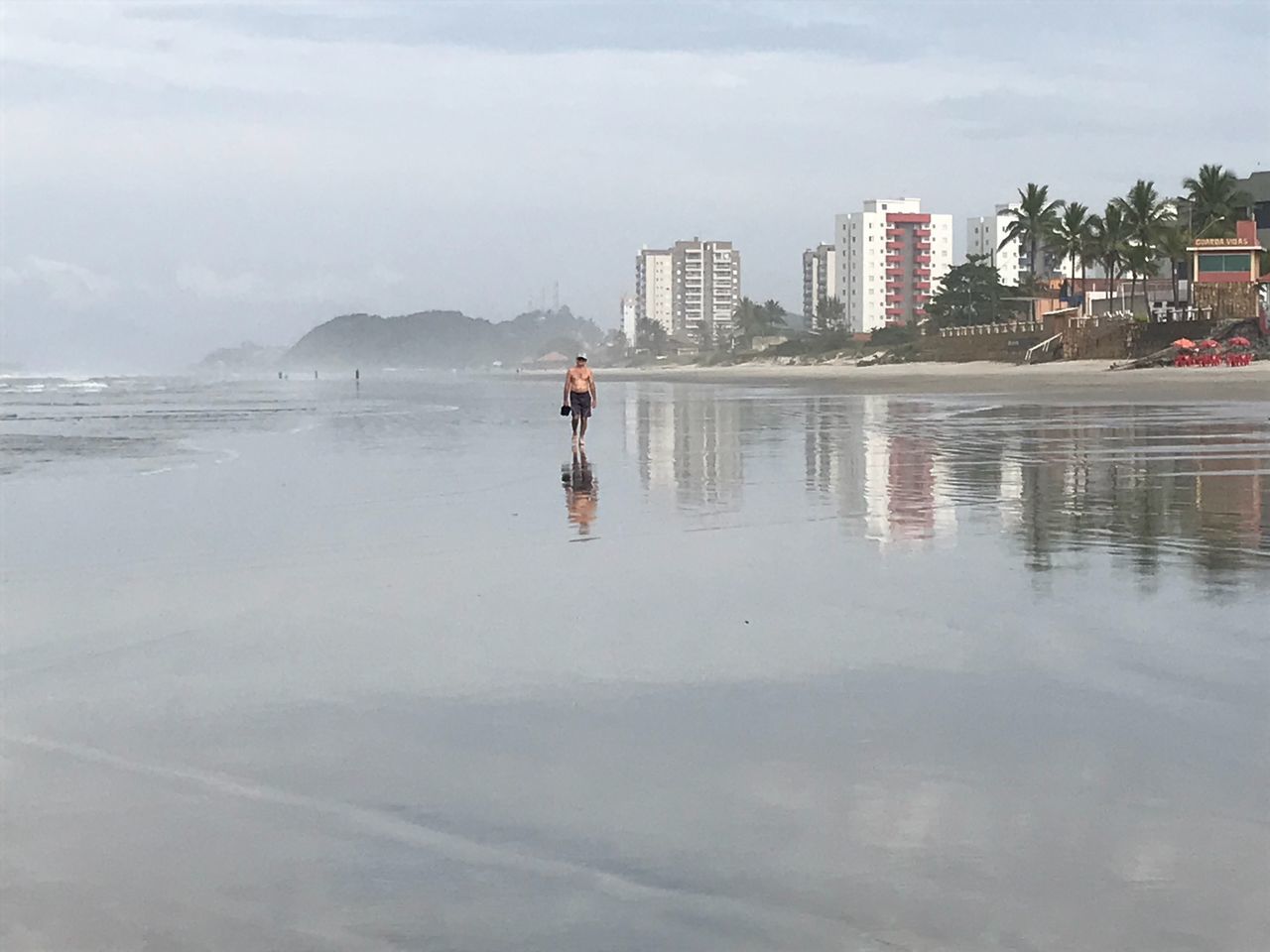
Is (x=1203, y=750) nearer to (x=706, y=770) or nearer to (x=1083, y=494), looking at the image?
(x=706, y=770)

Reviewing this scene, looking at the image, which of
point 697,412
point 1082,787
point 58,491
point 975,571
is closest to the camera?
point 1082,787

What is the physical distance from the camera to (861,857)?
4285mm

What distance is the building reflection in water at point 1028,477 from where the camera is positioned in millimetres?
11266

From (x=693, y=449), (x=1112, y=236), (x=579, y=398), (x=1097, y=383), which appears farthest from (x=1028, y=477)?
(x=1112, y=236)

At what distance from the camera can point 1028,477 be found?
1673 centimetres

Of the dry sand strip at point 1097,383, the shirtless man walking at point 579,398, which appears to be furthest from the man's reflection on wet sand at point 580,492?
the dry sand strip at point 1097,383

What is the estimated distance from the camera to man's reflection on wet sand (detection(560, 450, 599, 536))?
530 inches

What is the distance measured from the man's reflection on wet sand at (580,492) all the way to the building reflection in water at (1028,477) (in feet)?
2.48

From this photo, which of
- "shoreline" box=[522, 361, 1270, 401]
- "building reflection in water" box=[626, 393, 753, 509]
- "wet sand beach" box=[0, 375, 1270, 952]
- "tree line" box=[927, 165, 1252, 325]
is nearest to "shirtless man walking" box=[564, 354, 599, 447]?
"building reflection in water" box=[626, 393, 753, 509]

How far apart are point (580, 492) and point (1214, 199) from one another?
85.2 m

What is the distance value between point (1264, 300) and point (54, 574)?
7640 cm

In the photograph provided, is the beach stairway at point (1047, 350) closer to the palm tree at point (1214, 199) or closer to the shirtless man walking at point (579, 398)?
the palm tree at point (1214, 199)

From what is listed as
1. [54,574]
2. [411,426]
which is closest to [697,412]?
[411,426]

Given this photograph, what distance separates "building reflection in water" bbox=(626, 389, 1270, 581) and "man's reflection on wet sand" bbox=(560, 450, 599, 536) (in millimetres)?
755
